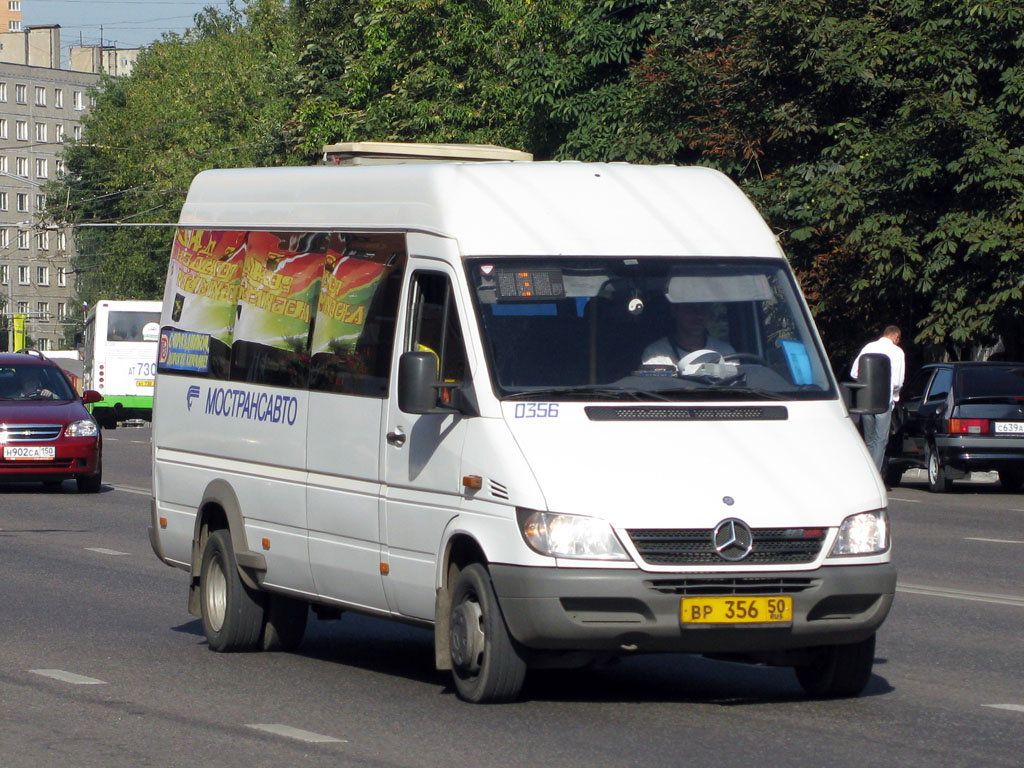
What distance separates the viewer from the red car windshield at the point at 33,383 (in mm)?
24953

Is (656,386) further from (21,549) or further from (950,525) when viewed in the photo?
(950,525)

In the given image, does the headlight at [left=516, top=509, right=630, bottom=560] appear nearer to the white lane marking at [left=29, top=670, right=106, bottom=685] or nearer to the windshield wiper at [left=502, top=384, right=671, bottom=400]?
the windshield wiper at [left=502, top=384, right=671, bottom=400]

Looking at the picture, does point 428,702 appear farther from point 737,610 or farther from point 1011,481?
point 1011,481

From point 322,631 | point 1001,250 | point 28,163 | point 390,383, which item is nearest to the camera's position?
point 390,383

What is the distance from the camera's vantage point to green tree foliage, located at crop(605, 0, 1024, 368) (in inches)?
1147

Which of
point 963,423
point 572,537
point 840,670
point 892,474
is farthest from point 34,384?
point 572,537

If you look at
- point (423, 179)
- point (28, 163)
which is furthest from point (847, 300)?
point (28, 163)

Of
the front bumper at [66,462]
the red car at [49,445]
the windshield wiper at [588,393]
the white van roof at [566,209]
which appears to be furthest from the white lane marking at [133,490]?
the windshield wiper at [588,393]

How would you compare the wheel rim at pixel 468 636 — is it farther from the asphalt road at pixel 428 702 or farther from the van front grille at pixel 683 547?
the van front grille at pixel 683 547

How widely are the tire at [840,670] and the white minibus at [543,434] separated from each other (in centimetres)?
1

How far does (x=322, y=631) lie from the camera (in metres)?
11.6

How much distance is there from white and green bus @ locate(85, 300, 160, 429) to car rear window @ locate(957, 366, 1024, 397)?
31.1 meters

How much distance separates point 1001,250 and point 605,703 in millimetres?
21850

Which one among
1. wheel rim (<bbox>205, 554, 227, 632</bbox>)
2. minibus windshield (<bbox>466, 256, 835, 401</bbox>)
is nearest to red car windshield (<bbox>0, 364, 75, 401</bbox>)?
wheel rim (<bbox>205, 554, 227, 632</bbox>)
